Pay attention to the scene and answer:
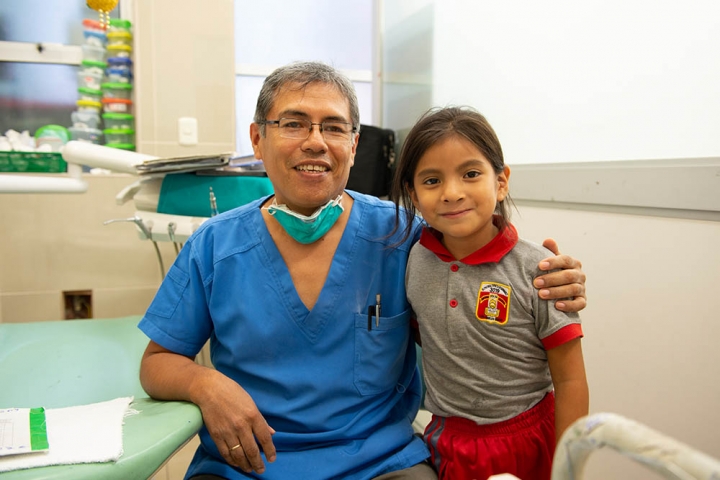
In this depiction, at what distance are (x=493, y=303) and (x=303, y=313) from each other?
15.6 inches

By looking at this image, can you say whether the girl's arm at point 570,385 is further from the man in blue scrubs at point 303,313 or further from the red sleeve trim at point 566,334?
the man in blue scrubs at point 303,313

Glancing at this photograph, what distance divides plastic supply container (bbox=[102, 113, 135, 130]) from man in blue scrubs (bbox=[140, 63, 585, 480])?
1695 millimetres

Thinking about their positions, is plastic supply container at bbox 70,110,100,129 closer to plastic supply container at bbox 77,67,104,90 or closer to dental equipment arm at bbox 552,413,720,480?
plastic supply container at bbox 77,67,104,90

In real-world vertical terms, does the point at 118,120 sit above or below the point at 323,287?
above

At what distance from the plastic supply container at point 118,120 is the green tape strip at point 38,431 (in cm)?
198

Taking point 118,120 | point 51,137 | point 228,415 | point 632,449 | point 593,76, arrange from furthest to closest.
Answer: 1. point 118,120
2. point 51,137
3. point 593,76
4. point 228,415
5. point 632,449

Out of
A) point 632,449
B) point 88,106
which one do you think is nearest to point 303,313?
point 632,449

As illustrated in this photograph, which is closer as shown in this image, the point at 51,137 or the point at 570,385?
the point at 570,385

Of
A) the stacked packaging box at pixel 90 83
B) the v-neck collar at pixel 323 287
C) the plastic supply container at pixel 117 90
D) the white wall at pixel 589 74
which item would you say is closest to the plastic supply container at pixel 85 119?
the stacked packaging box at pixel 90 83

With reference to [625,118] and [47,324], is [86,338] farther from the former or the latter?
[625,118]

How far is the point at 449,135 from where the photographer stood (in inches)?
39.9

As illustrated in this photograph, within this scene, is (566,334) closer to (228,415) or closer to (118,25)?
(228,415)

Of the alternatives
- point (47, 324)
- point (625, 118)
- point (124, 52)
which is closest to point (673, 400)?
point (625, 118)

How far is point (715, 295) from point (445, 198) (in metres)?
0.65
